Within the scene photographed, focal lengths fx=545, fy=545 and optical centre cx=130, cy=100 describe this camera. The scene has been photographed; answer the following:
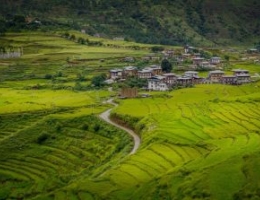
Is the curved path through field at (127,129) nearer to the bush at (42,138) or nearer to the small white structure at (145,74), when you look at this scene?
the bush at (42,138)

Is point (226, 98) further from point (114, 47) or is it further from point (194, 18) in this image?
point (194, 18)

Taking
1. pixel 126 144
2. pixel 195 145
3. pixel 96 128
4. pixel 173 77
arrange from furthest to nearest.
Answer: pixel 173 77 → pixel 96 128 → pixel 126 144 → pixel 195 145

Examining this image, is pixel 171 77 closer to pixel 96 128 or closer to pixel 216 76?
pixel 216 76

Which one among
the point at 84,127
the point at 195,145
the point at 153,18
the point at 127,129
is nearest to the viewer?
the point at 195,145

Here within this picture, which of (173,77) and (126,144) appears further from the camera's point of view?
(173,77)

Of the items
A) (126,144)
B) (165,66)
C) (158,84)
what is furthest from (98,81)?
(126,144)

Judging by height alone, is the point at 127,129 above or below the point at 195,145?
below
